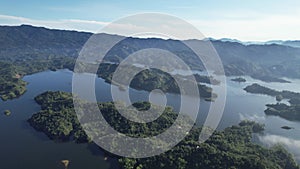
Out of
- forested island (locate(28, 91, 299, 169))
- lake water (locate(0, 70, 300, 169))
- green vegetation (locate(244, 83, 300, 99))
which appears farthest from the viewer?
green vegetation (locate(244, 83, 300, 99))

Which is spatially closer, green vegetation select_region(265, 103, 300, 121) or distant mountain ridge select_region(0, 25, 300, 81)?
green vegetation select_region(265, 103, 300, 121)

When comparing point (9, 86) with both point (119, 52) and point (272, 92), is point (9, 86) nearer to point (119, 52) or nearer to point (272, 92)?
point (272, 92)

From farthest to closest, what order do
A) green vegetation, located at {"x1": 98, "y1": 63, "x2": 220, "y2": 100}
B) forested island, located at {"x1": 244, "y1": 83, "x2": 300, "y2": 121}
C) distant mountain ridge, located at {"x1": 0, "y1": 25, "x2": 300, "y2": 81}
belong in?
distant mountain ridge, located at {"x1": 0, "y1": 25, "x2": 300, "y2": 81} < green vegetation, located at {"x1": 98, "y1": 63, "x2": 220, "y2": 100} < forested island, located at {"x1": 244, "y1": 83, "x2": 300, "y2": 121}

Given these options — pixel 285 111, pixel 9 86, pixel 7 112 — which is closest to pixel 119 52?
pixel 9 86

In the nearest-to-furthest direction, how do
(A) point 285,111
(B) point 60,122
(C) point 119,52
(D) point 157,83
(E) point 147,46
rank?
1. (B) point 60,122
2. (A) point 285,111
3. (D) point 157,83
4. (C) point 119,52
5. (E) point 147,46

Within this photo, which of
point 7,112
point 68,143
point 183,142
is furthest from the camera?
point 7,112

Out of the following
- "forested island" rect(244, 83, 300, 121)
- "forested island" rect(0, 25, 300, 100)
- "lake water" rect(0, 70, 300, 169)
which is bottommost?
"lake water" rect(0, 70, 300, 169)

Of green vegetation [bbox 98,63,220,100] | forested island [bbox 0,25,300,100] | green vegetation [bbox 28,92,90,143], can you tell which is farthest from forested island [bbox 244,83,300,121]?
green vegetation [bbox 28,92,90,143]

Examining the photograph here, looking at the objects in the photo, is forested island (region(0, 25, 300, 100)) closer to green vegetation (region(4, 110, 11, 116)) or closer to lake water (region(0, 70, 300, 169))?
lake water (region(0, 70, 300, 169))
